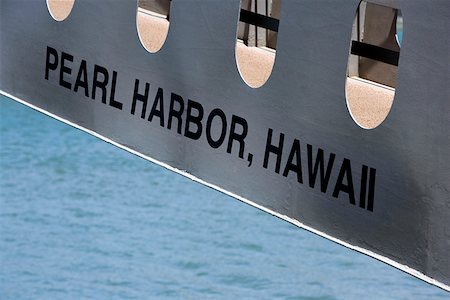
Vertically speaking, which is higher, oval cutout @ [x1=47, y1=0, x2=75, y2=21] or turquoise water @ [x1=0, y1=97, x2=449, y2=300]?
oval cutout @ [x1=47, y1=0, x2=75, y2=21]

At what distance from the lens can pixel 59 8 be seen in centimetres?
629

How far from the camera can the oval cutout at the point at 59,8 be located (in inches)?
244

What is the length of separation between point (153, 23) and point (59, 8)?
23.4 inches

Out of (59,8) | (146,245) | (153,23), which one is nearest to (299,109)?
(153,23)

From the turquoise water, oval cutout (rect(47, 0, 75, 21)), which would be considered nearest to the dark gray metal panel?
oval cutout (rect(47, 0, 75, 21))

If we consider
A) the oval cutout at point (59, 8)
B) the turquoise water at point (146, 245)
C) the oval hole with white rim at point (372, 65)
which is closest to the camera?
the oval hole with white rim at point (372, 65)

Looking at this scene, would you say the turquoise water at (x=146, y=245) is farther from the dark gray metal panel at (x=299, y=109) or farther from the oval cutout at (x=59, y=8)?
the dark gray metal panel at (x=299, y=109)

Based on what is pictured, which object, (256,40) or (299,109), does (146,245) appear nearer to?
(256,40)

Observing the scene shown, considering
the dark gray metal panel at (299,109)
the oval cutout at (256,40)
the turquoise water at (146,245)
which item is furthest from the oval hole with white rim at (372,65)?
the turquoise water at (146,245)

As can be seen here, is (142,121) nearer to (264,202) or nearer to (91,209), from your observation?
(264,202)

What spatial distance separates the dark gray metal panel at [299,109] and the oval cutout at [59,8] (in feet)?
0.14

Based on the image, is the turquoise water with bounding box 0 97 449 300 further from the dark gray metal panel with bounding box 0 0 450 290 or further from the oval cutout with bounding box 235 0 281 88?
the oval cutout with bounding box 235 0 281 88

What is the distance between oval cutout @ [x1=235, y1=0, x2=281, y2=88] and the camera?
5.30 metres

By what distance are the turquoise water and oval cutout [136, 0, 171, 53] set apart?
477 centimetres
